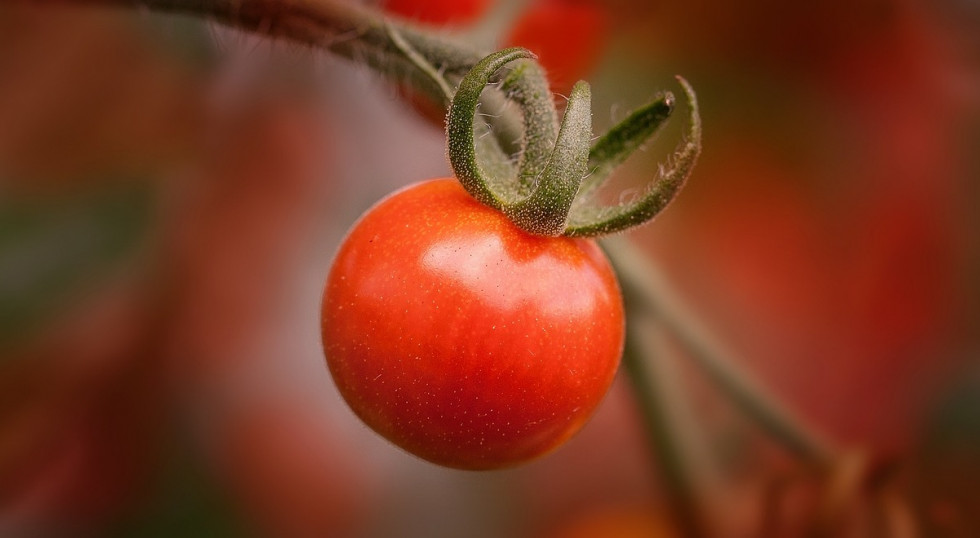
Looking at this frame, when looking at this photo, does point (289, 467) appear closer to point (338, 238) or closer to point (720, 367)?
point (338, 238)

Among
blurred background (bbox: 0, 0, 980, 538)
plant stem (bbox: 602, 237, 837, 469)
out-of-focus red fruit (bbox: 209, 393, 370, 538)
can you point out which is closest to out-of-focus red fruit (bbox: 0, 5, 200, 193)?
blurred background (bbox: 0, 0, 980, 538)

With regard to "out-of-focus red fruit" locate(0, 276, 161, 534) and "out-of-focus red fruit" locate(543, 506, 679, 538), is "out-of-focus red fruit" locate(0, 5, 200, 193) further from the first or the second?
"out-of-focus red fruit" locate(543, 506, 679, 538)

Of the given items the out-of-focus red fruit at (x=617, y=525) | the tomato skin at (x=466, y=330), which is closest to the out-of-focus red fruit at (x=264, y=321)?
the out-of-focus red fruit at (x=617, y=525)

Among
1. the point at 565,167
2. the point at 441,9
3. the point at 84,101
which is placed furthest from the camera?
the point at 84,101

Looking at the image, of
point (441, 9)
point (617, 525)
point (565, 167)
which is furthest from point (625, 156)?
point (617, 525)

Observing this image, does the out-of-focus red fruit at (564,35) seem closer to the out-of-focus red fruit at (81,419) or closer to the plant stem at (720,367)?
the plant stem at (720,367)

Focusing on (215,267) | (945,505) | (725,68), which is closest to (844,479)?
(945,505)
